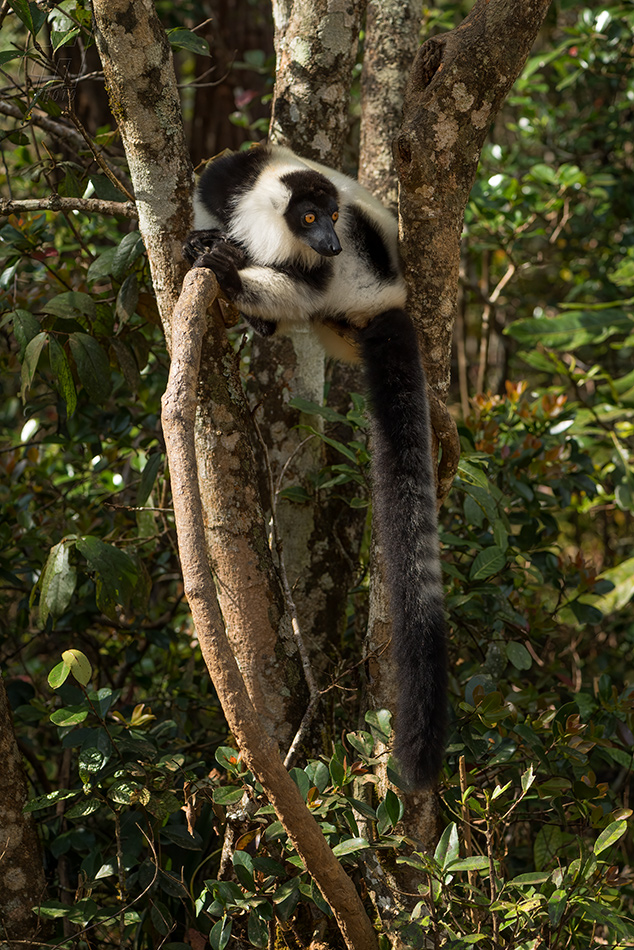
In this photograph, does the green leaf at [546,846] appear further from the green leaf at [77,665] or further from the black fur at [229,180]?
the black fur at [229,180]

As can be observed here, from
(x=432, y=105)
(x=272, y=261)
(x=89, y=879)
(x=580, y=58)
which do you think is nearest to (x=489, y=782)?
(x=89, y=879)

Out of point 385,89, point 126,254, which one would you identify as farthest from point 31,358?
point 385,89

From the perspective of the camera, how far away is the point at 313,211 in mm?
2453

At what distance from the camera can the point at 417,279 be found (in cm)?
215

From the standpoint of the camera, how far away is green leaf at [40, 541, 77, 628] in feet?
7.40

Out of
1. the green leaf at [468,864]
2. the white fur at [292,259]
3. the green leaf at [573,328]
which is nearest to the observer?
the green leaf at [468,864]

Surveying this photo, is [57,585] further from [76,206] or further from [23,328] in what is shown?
[76,206]

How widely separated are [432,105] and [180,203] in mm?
692

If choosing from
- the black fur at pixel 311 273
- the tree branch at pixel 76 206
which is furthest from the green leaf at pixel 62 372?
the black fur at pixel 311 273

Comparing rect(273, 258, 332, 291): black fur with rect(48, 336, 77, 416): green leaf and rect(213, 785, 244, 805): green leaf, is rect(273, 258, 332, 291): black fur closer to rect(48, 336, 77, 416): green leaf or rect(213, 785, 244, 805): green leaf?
rect(48, 336, 77, 416): green leaf

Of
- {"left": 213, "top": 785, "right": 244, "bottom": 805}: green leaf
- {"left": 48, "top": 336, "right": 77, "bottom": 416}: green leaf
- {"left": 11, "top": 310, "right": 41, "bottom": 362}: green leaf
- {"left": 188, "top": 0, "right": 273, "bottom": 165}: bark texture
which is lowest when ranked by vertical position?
{"left": 213, "top": 785, "right": 244, "bottom": 805}: green leaf

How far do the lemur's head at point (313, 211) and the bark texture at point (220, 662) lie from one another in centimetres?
81

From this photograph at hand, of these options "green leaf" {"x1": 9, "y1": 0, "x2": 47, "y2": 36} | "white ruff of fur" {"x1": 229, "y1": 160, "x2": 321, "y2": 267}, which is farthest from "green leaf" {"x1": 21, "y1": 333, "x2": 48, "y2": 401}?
"green leaf" {"x1": 9, "y1": 0, "x2": 47, "y2": 36}

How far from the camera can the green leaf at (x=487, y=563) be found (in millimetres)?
2443
